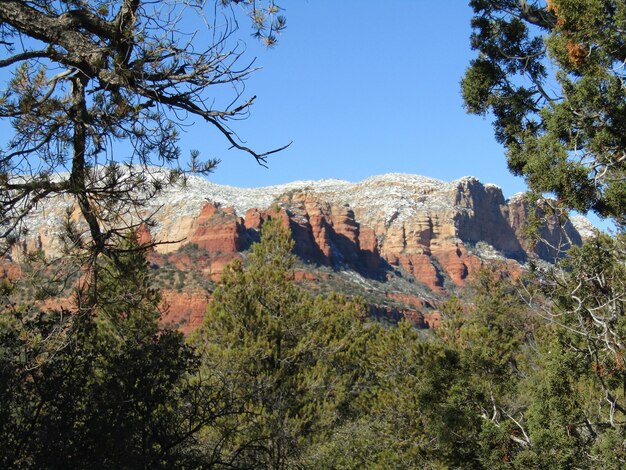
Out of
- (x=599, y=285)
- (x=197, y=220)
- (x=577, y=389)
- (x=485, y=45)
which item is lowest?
Result: (x=577, y=389)

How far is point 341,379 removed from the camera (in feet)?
56.9

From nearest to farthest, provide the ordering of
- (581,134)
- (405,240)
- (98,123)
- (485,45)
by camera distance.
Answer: (98,123), (581,134), (485,45), (405,240)

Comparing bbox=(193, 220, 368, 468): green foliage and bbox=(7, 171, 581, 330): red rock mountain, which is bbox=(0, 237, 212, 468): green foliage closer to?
bbox=(193, 220, 368, 468): green foliage

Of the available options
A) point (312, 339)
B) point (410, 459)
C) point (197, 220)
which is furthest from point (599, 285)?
point (197, 220)

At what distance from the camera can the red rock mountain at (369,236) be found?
98500 millimetres

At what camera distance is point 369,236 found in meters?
152

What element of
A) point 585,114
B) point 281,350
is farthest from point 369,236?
point 585,114

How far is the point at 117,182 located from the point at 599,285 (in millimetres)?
5710

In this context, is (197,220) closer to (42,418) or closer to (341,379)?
(341,379)

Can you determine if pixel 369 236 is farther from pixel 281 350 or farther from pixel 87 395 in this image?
pixel 87 395

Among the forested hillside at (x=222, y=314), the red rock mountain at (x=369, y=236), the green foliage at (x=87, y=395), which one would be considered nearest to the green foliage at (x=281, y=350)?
the forested hillside at (x=222, y=314)

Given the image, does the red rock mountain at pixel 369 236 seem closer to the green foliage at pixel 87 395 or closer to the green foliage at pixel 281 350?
the green foliage at pixel 281 350

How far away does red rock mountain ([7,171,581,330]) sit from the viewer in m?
98.5

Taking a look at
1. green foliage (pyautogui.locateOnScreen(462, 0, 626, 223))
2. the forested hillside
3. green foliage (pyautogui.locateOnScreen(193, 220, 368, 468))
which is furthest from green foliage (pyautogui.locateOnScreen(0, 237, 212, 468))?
green foliage (pyautogui.locateOnScreen(193, 220, 368, 468))
